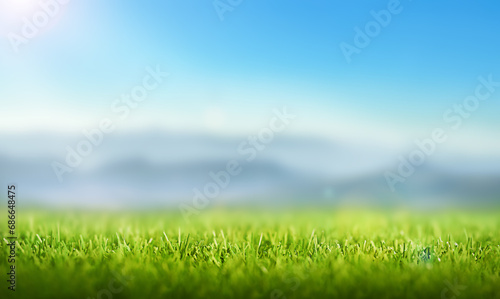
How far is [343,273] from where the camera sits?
4.16 m

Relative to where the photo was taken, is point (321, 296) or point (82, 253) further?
point (82, 253)

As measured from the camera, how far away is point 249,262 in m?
4.60

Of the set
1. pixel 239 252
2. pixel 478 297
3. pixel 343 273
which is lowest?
pixel 478 297

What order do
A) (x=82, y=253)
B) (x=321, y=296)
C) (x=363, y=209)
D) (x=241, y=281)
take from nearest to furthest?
1. (x=321, y=296)
2. (x=241, y=281)
3. (x=82, y=253)
4. (x=363, y=209)

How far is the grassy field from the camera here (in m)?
3.86

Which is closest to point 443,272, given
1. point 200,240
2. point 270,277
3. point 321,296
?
point 321,296

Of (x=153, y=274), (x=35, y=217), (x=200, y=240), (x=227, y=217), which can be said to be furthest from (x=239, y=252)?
(x=35, y=217)

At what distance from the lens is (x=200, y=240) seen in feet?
17.6

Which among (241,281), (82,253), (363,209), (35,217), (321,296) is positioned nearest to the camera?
(321,296)

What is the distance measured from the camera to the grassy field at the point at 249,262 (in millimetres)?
3857

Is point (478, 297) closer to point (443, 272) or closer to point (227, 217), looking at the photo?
point (443, 272)

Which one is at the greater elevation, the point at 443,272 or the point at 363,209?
the point at 363,209

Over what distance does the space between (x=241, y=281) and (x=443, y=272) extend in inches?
71.4

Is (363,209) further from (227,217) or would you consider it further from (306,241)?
(306,241)
